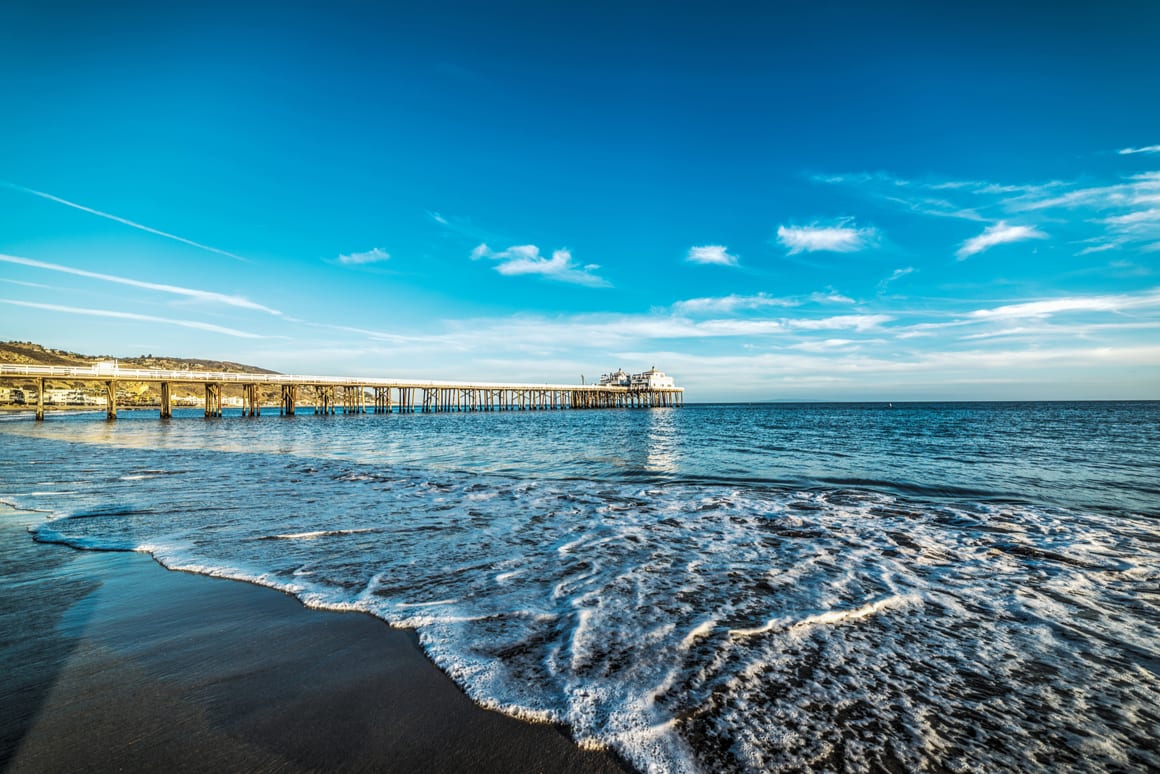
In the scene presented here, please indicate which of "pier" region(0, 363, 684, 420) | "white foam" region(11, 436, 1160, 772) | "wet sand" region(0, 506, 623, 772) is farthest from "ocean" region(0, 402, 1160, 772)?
"pier" region(0, 363, 684, 420)

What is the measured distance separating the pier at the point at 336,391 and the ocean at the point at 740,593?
137 feet

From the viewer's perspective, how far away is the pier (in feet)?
134

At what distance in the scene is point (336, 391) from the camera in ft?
242

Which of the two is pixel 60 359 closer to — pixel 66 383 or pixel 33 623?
pixel 66 383

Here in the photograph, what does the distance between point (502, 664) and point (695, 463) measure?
41.1 feet

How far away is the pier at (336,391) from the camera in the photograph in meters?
41.0

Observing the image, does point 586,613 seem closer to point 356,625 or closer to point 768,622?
point 768,622

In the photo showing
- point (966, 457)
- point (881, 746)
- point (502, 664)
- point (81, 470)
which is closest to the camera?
point (881, 746)

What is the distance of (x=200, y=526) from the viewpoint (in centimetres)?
639

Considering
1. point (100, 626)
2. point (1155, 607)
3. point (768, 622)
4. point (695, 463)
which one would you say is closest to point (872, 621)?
point (768, 622)

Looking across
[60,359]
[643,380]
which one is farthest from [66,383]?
[643,380]

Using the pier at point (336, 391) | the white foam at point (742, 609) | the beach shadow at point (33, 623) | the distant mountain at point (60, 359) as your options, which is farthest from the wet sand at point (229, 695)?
the distant mountain at point (60, 359)

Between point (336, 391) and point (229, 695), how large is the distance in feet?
261

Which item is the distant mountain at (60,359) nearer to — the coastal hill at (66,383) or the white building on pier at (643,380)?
the coastal hill at (66,383)
